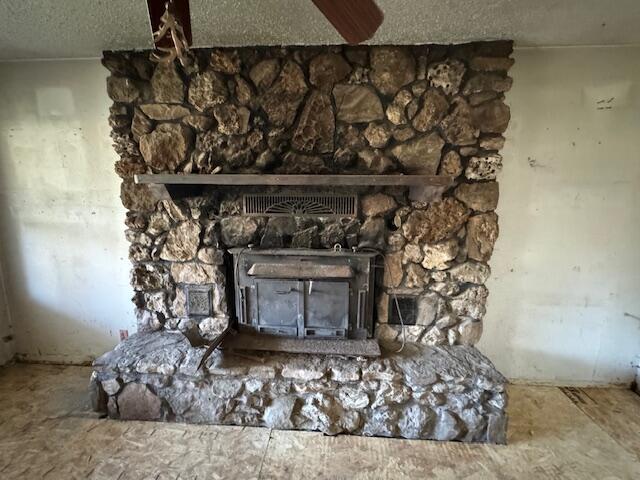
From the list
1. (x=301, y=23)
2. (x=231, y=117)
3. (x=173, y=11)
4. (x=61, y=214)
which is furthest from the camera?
(x=61, y=214)

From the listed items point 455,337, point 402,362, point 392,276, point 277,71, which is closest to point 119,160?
point 277,71

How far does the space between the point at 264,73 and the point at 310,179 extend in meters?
0.69

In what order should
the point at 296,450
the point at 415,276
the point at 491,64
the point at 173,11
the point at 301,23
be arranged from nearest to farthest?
the point at 173,11 → the point at 301,23 → the point at 296,450 → the point at 491,64 → the point at 415,276

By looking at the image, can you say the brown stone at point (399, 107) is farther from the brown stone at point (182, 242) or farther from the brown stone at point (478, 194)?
the brown stone at point (182, 242)

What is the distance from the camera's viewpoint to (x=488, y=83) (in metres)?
1.76

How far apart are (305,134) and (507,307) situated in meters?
1.62

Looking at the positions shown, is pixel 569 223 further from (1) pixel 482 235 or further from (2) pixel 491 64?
(2) pixel 491 64

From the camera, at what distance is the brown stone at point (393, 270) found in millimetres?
1944

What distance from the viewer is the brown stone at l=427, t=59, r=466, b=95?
5.72 ft

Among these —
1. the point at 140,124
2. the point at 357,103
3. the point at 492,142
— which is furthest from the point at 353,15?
the point at 140,124

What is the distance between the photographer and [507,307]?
204cm

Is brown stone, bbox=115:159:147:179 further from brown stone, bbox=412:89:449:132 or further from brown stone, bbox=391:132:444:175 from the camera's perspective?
brown stone, bbox=412:89:449:132

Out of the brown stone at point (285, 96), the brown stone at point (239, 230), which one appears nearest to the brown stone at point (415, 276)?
the brown stone at point (239, 230)

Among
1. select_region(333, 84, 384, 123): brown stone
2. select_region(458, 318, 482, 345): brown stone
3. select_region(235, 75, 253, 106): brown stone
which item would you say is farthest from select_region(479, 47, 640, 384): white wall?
select_region(235, 75, 253, 106): brown stone
